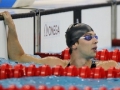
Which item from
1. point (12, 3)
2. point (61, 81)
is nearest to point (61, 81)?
point (61, 81)

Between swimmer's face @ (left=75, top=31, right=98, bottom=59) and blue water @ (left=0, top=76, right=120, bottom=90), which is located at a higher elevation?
swimmer's face @ (left=75, top=31, right=98, bottom=59)

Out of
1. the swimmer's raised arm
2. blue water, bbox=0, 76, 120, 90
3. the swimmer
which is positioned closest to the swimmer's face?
the swimmer

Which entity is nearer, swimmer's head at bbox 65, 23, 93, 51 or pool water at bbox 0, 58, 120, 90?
pool water at bbox 0, 58, 120, 90

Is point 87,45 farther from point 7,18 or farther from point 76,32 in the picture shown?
point 7,18

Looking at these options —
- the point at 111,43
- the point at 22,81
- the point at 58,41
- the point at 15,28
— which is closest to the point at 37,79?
the point at 22,81

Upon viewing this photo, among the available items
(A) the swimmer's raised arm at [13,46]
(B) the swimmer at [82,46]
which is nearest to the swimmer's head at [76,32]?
(B) the swimmer at [82,46]

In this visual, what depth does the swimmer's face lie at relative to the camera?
4.40m

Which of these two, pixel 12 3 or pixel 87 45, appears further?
pixel 12 3

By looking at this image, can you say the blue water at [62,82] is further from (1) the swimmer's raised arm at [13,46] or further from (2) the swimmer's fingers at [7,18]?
(2) the swimmer's fingers at [7,18]

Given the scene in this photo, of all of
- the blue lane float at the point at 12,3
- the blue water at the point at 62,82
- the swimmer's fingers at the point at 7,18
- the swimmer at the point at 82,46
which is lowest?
the blue water at the point at 62,82

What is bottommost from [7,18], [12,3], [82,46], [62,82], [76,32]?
[62,82]

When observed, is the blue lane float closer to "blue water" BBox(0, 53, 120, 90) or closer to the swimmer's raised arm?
the swimmer's raised arm

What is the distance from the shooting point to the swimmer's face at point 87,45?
4402 mm

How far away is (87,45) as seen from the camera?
14.6 ft
